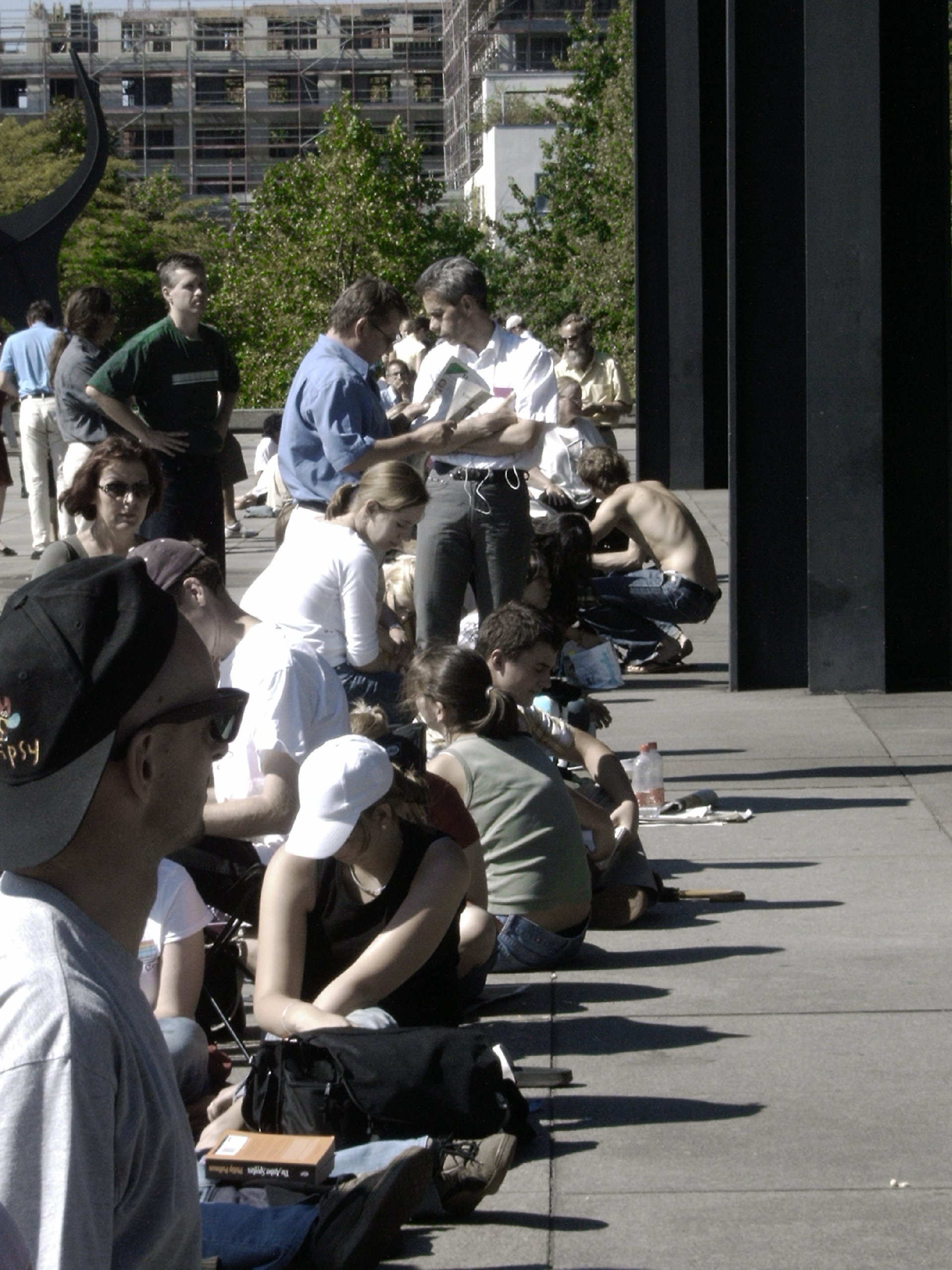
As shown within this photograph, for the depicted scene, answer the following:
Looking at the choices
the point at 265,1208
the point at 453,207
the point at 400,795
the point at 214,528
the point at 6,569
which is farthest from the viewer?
the point at 453,207

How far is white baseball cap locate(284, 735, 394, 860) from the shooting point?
13.8ft

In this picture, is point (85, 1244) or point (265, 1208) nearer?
point (85, 1244)

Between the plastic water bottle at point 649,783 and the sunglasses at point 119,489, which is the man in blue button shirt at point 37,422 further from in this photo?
the sunglasses at point 119,489

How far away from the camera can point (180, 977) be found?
4207 mm

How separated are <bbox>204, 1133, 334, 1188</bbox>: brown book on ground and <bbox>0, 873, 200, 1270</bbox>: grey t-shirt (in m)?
1.79

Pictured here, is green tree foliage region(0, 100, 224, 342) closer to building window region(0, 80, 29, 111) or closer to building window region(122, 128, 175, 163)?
building window region(0, 80, 29, 111)

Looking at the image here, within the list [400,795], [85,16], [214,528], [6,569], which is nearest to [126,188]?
[85,16]

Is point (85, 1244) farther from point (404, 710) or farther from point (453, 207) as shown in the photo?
point (453, 207)

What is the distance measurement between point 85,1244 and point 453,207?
8789 centimetres

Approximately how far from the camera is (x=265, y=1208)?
328 centimetres

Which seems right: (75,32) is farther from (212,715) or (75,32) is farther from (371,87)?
(212,715)

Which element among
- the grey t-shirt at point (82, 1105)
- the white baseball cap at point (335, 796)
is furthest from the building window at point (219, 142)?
the grey t-shirt at point (82, 1105)

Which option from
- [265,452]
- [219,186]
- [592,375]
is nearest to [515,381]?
[592,375]

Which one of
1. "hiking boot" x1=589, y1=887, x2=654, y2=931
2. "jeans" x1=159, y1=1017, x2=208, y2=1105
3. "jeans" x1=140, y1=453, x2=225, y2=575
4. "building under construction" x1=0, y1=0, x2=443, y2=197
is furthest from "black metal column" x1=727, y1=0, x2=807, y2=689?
"building under construction" x1=0, y1=0, x2=443, y2=197
